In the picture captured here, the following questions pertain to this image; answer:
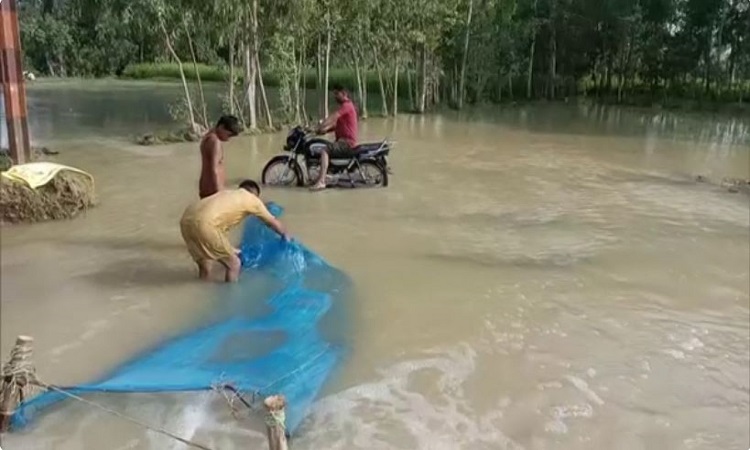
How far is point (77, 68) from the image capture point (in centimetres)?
1302

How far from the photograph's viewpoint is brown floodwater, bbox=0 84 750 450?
3375 mm

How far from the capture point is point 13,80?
755 centimetres

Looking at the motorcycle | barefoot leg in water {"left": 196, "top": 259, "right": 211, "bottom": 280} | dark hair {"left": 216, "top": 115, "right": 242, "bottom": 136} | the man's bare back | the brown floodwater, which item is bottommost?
the brown floodwater

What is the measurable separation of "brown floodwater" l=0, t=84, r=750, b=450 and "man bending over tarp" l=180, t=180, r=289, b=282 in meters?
0.20

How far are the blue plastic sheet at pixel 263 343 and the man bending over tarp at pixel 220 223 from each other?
7.4 inches

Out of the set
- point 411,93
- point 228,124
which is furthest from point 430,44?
point 228,124

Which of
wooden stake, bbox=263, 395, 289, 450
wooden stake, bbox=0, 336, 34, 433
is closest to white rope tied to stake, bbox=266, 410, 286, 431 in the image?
wooden stake, bbox=263, 395, 289, 450

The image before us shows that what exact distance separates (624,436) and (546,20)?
2018 centimetres

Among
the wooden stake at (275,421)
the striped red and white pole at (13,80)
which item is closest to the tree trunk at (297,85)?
the striped red and white pole at (13,80)

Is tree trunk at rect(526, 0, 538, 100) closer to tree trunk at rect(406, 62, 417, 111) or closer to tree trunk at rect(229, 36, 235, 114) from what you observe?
tree trunk at rect(406, 62, 417, 111)

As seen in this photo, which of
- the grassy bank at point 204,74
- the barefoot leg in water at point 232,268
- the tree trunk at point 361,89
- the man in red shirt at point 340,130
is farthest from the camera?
the tree trunk at point 361,89

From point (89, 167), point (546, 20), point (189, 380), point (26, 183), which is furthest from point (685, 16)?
point (189, 380)

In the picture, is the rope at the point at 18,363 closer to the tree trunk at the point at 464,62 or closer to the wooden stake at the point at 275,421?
the wooden stake at the point at 275,421

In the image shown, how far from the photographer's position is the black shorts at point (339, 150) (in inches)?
320
